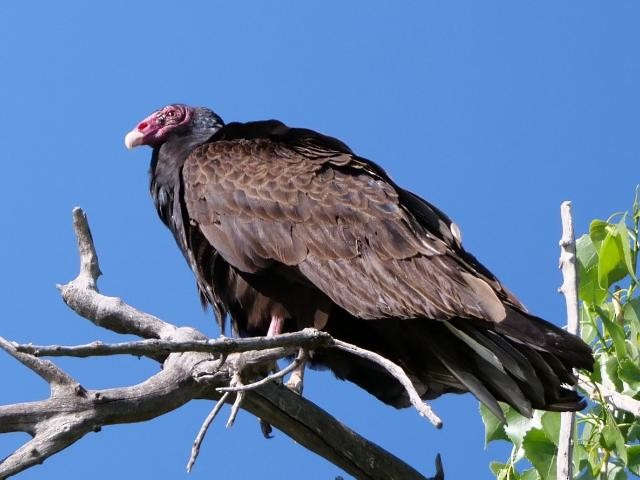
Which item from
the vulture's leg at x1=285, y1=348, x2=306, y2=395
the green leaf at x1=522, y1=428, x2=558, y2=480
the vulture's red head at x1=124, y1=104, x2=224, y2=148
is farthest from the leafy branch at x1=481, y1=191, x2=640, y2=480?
the vulture's red head at x1=124, y1=104, x2=224, y2=148

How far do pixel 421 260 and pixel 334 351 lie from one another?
568 millimetres

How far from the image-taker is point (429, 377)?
4371 millimetres

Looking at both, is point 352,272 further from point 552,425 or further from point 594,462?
point 594,462

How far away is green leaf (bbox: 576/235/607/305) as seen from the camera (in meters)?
3.83

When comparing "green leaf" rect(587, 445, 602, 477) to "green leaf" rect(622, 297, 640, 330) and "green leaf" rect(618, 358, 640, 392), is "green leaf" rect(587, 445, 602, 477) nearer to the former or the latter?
"green leaf" rect(618, 358, 640, 392)

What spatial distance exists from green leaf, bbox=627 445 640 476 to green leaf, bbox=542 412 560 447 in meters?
0.24

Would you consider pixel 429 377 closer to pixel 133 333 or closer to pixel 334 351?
pixel 334 351

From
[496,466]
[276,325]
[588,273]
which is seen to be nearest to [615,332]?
[588,273]

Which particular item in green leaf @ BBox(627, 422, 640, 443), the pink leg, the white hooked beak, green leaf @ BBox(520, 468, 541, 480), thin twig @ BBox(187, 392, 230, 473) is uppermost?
the white hooked beak

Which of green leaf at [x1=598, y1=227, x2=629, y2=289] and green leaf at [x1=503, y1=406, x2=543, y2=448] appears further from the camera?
green leaf at [x1=503, y1=406, x2=543, y2=448]

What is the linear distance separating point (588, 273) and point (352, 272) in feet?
2.86

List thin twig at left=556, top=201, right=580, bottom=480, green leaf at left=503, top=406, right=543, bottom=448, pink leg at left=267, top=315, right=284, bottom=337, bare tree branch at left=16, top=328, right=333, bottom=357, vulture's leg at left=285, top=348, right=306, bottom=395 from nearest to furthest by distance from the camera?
bare tree branch at left=16, top=328, right=333, bottom=357 → thin twig at left=556, top=201, right=580, bottom=480 → green leaf at left=503, top=406, right=543, bottom=448 → vulture's leg at left=285, top=348, right=306, bottom=395 → pink leg at left=267, top=315, right=284, bottom=337

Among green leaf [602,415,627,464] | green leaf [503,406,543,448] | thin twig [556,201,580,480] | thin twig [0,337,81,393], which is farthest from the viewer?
green leaf [503,406,543,448]

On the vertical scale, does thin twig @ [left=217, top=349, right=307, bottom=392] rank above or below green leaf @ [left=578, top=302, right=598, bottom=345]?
below
